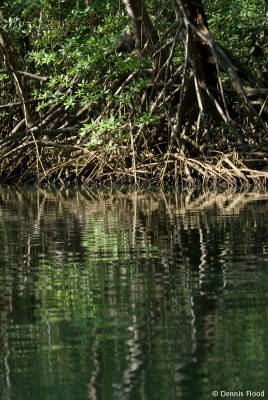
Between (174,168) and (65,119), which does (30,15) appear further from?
(174,168)

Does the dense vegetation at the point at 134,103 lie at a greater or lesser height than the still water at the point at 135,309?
greater

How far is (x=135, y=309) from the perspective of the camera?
4676 millimetres

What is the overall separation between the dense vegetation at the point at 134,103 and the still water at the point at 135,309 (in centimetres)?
491

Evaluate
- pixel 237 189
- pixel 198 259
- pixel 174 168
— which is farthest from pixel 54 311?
pixel 174 168

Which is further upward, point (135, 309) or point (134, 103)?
point (134, 103)

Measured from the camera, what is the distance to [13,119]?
682 inches

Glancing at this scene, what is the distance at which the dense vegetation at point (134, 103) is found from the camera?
13523mm

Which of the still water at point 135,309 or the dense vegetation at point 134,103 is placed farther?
the dense vegetation at point 134,103

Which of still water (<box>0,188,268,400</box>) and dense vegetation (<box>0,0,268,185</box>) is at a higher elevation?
dense vegetation (<box>0,0,268,185</box>)

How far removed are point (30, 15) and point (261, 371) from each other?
1305 centimetres

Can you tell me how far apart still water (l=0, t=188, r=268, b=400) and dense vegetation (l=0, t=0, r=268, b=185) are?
491 centimetres

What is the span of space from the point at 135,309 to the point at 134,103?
9.78 meters

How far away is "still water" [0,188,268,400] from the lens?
11.6 feet

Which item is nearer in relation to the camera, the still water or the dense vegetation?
the still water
